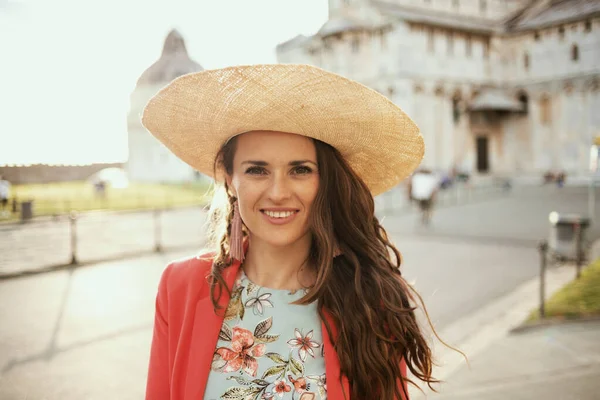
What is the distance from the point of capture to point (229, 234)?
89.0 inches

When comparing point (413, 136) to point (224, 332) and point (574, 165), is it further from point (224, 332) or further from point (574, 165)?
point (574, 165)

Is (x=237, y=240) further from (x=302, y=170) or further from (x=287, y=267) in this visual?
(x=302, y=170)

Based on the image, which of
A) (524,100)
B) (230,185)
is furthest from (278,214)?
(524,100)

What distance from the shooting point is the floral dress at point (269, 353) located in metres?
1.80

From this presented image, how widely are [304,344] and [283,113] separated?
0.91m

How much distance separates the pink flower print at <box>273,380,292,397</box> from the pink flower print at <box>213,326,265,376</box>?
10cm

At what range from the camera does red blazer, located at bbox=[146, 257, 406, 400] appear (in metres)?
1.82

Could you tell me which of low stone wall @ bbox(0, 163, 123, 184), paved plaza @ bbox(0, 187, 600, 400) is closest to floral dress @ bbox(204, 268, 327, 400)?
paved plaza @ bbox(0, 187, 600, 400)

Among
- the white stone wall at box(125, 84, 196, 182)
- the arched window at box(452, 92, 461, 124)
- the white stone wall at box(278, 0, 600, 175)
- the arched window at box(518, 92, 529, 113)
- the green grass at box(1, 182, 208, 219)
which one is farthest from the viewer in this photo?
the white stone wall at box(125, 84, 196, 182)

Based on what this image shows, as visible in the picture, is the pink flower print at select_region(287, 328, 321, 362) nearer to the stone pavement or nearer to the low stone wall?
the stone pavement

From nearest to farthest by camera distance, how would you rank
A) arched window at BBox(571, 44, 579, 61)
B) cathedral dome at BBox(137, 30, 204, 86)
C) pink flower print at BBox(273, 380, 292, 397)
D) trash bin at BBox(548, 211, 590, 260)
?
1. pink flower print at BBox(273, 380, 292, 397)
2. trash bin at BBox(548, 211, 590, 260)
3. cathedral dome at BBox(137, 30, 204, 86)
4. arched window at BBox(571, 44, 579, 61)

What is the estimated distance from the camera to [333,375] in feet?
5.98

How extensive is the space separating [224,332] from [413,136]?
1.20m

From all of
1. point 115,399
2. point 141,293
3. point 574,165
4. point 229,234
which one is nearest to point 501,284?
point 141,293
